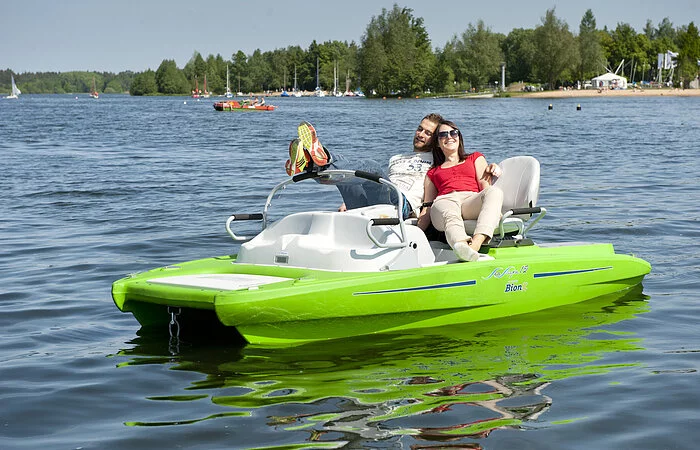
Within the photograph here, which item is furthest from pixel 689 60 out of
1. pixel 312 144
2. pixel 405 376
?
pixel 405 376

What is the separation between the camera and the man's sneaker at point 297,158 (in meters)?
7.13

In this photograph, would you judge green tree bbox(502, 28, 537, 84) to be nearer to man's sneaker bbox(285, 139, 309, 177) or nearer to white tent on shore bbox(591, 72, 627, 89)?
white tent on shore bbox(591, 72, 627, 89)

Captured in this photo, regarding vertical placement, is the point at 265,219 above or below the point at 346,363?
above

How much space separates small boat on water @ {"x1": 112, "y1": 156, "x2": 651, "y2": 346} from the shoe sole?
0.41ft

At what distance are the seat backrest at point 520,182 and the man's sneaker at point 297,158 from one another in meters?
2.27

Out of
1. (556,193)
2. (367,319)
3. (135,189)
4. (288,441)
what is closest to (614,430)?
(288,441)

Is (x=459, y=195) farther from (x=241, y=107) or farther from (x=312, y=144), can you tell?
(x=241, y=107)

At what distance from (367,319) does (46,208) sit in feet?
34.3

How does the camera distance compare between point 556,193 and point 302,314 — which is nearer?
point 302,314

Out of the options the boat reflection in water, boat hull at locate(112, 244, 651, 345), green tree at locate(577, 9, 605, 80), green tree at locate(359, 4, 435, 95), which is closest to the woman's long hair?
boat hull at locate(112, 244, 651, 345)

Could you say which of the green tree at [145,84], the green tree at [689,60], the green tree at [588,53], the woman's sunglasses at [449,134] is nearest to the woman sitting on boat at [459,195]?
the woman's sunglasses at [449,134]

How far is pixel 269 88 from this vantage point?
7151 inches

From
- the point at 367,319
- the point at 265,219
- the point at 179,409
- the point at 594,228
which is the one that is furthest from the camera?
the point at 594,228

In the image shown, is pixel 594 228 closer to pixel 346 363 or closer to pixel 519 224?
pixel 519 224
